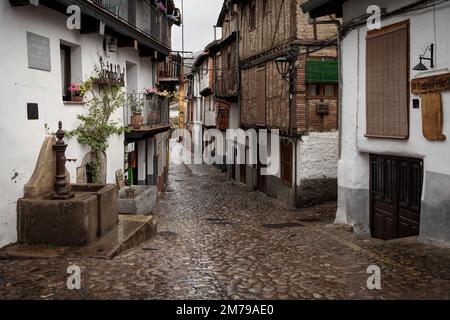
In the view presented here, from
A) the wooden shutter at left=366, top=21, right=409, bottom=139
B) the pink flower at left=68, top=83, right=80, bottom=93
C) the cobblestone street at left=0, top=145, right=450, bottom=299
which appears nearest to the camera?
the cobblestone street at left=0, top=145, right=450, bottom=299

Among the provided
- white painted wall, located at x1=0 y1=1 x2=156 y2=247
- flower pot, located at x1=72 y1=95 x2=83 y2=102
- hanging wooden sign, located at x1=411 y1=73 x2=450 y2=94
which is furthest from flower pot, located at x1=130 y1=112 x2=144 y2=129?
hanging wooden sign, located at x1=411 y1=73 x2=450 y2=94

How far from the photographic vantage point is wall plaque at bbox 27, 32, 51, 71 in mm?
8664

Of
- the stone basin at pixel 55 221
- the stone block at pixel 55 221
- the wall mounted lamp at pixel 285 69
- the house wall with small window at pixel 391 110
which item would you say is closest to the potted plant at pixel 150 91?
the wall mounted lamp at pixel 285 69

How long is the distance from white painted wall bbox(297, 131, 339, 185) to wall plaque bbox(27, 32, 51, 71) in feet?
29.3

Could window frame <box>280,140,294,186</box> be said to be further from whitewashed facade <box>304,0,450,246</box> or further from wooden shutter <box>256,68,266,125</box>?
whitewashed facade <box>304,0,450,246</box>

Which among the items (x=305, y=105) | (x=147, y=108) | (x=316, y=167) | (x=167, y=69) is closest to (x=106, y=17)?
(x=147, y=108)

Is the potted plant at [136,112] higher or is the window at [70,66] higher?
the window at [70,66]

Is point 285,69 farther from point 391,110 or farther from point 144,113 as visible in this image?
point 391,110

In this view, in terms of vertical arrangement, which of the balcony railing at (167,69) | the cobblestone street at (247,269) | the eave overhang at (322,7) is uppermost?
the balcony railing at (167,69)

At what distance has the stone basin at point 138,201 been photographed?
12.8m

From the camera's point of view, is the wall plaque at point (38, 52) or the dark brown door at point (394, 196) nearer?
the wall plaque at point (38, 52)

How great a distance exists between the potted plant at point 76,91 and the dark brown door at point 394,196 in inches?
265

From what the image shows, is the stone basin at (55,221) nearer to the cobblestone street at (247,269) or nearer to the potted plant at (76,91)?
the cobblestone street at (247,269)

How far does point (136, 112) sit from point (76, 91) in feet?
13.9
